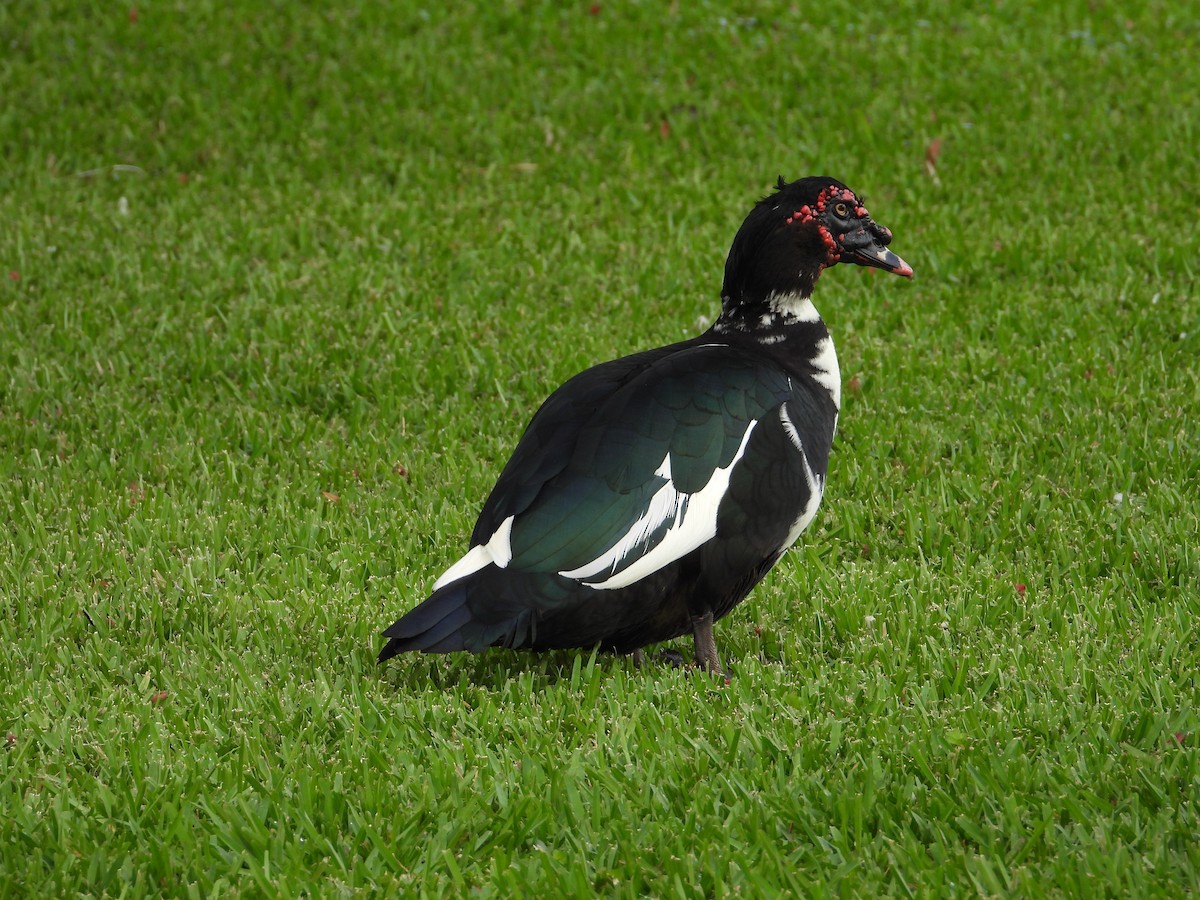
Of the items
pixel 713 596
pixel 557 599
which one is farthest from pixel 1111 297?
pixel 557 599

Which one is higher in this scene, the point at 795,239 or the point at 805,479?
the point at 795,239

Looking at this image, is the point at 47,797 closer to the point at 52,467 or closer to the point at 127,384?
the point at 52,467

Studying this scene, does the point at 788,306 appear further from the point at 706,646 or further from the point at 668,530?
the point at 706,646

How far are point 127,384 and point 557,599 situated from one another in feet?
11.0

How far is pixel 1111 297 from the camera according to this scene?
6.97m

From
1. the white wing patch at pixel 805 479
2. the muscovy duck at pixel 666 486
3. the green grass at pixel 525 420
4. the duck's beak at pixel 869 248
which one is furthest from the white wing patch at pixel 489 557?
the duck's beak at pixel 869 248

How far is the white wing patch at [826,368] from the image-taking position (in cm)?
432

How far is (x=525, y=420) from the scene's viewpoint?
20.0 ft

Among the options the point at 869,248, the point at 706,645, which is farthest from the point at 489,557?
the point at 869,248

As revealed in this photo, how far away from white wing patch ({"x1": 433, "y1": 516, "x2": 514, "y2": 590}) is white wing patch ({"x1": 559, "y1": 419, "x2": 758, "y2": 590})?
0.16 metres

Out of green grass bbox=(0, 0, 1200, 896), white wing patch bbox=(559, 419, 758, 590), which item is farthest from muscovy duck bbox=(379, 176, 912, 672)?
green grass bbox=(0, 0, 1200, 896)

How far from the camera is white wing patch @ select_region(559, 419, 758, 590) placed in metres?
3.78

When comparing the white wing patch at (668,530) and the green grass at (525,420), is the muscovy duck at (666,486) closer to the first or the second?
the white wing patch at (668,530)

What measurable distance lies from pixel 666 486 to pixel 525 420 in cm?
231
